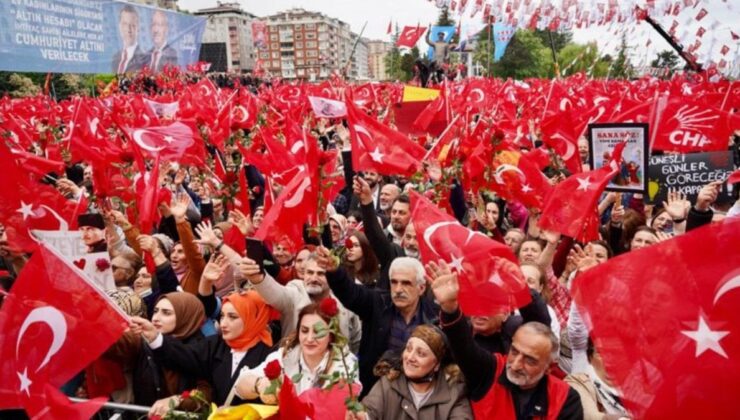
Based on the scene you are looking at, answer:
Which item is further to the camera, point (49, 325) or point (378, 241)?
point (378, 241)

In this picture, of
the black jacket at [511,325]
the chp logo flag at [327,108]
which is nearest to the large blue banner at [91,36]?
the chp logo flag at [327,108]

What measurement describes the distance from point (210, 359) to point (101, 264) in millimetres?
1020

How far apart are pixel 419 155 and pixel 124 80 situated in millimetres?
24773

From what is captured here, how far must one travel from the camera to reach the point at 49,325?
2686 mm

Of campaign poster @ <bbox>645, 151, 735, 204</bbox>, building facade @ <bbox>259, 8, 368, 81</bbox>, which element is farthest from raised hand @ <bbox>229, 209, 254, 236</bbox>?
building facade @ <bbox>259, 8, 368, 81</bbox>

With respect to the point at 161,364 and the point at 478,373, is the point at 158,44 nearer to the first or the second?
the point at 161,364

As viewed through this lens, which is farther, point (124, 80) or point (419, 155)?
point (124, 80)

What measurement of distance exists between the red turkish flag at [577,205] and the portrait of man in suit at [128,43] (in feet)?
55.4

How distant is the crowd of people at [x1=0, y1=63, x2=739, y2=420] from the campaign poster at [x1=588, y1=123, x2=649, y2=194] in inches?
18.9

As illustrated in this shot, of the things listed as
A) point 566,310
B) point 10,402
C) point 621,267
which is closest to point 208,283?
point 10,402

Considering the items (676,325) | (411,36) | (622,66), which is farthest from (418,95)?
(622,66)

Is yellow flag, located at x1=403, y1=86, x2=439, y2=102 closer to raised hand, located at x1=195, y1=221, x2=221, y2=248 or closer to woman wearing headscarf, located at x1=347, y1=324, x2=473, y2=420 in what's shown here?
raised hand, located at x1=195, y1=221, x2=221, y2=248

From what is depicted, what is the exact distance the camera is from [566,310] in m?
4.38

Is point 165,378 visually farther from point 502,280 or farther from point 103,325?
point 502,280
